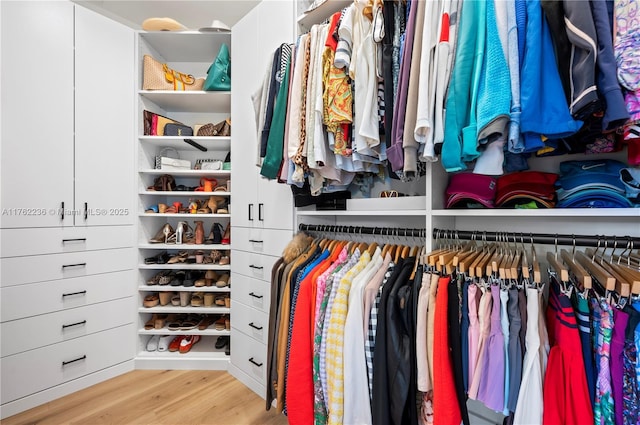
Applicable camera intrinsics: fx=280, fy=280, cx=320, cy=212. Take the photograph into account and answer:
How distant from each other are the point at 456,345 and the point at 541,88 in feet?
2.39

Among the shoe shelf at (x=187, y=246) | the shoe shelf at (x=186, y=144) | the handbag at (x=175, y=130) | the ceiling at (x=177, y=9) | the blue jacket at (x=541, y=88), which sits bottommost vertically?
the shoe shelf at (x=187, y=246)

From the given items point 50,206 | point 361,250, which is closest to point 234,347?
point 361,250

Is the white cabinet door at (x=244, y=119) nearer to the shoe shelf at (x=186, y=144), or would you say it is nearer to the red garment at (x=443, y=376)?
the shoe shelf at (x=186, y=144)

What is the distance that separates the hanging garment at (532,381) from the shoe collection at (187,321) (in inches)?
72.6

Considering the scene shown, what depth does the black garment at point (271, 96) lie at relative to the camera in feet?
4.44

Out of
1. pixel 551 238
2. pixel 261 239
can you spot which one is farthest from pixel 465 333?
pixel 261 239

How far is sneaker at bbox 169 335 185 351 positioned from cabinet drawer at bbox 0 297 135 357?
0.34 m

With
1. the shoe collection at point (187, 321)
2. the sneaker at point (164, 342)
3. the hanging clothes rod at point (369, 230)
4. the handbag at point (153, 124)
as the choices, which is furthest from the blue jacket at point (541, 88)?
the sneaker at point (164, 342)

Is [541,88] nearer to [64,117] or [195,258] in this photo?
[195,258]

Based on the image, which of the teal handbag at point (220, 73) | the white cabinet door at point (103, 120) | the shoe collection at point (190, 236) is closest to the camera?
the white cabinet door at point (103, 120)

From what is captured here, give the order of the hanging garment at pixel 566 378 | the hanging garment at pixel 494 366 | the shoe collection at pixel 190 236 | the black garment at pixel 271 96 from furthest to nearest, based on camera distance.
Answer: the shoe collection at pixel 190 236 < the black garment at pixel 271 96 < the hanging garment at pixel 494 366 < the hanging garment at pixel 566 378

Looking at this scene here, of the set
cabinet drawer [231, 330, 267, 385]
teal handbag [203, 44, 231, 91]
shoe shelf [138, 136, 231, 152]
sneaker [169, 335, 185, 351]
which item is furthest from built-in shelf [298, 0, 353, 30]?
sneaker [169, 335, 185, 351]

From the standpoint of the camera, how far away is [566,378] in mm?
687

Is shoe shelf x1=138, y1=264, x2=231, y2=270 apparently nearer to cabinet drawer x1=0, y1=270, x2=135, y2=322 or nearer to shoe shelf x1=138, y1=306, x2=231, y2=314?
cabinet drawer x1=0, y1=270, x2=135, y2=322
